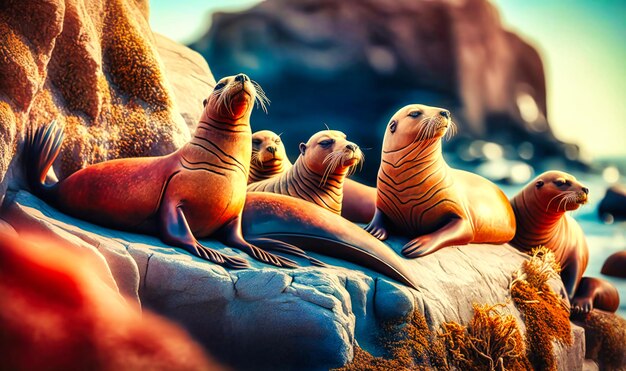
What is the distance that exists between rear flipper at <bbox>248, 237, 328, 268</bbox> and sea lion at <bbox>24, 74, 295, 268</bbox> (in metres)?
0.12

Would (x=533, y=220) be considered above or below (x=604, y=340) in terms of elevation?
above

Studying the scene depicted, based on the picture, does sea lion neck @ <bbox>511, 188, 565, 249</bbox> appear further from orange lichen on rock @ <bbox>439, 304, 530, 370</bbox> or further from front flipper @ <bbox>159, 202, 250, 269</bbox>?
front flipper @ <bbox>159, 202, 250, 269</bbox>

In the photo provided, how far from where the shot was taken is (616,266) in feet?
30.0

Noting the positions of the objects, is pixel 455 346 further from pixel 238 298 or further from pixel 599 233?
pixel 599 233

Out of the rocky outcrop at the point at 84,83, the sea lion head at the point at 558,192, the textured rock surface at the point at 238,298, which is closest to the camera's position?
the textured rock surface at the point at 238,298

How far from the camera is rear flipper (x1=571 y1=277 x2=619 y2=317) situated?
23.4 ft

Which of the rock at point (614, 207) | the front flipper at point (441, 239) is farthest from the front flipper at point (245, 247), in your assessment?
the rock at point (614, 207)

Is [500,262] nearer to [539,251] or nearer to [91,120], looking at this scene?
[539,251]

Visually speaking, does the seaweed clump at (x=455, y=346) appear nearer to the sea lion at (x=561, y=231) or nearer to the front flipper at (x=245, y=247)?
the front flipper at (x=245, y=247)

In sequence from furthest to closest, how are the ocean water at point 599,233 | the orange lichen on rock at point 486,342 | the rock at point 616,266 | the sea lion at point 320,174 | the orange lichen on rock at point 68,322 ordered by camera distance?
the ocean water at point 599,233
the rock at point 616,266
the sea lion at point 320,174
the orange lichen on rock at point 486,342
the orange lichen on rock at point 68,322

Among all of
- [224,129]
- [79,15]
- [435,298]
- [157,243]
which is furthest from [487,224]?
[79,15]

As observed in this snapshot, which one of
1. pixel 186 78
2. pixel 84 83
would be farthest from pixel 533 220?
pixel 84 83

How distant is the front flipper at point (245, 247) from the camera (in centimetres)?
467

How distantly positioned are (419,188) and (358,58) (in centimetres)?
880
